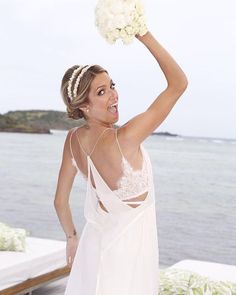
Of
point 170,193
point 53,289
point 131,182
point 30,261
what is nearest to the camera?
point 131,182

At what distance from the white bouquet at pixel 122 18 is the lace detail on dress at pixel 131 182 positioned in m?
0.43

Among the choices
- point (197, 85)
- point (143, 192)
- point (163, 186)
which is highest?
point (143, 192)

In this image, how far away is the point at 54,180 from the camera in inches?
432

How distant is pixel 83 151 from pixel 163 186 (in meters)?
8.77

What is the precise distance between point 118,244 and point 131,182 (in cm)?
24

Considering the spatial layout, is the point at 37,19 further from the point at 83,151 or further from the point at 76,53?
the point at 83,151

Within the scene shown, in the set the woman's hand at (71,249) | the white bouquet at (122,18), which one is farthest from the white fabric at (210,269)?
the white bouquet at (122,18)

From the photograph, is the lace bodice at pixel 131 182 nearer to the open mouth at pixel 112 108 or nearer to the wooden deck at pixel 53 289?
the open mouth at pixel 112 108

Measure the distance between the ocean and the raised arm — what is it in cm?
516

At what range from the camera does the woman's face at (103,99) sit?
2389 mm

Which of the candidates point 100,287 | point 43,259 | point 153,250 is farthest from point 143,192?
point 43,259

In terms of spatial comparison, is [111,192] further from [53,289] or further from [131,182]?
[53,289]

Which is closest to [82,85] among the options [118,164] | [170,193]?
[118,164]

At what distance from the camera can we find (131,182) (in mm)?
2367
